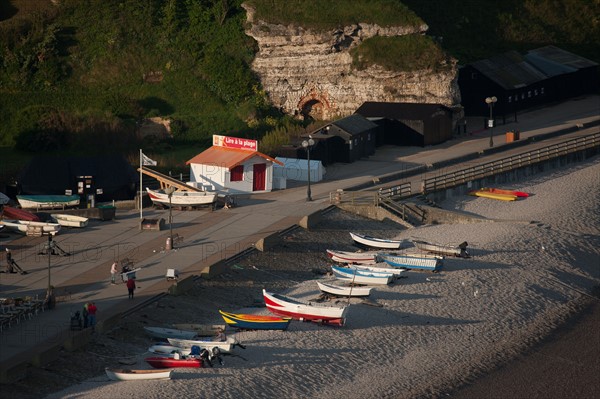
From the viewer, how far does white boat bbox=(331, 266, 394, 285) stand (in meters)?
57.6

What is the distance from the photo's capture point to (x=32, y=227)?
62719 millimetres

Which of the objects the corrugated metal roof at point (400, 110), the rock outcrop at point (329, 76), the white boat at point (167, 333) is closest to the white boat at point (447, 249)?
the white boat at point (167, 333)

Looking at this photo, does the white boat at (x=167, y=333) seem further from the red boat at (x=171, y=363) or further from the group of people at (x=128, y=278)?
the group of people at (x=128, y=278)

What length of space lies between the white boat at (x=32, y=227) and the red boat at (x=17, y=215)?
2.98 feet

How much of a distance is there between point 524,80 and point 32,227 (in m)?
45.4

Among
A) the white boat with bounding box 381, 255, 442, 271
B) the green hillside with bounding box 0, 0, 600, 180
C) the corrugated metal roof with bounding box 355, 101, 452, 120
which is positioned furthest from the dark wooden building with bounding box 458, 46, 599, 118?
the white boat with bounding box 381, 255, 442, 271

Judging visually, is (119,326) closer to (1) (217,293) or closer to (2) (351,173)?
(1) (217,293)

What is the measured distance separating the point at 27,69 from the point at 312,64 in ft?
62.1

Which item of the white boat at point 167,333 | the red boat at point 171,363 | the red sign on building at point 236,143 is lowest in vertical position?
the red boat at point 171,363

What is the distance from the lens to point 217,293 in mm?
55250

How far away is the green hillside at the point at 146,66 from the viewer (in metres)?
84.3

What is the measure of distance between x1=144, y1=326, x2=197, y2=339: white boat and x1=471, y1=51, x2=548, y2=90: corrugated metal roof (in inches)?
1953

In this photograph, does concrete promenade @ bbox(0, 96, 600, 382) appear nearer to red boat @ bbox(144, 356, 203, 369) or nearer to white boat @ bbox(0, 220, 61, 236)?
white boat @ bbox(0, 220, 61, 236)

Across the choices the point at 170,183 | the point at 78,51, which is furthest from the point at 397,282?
the point at 78,51
